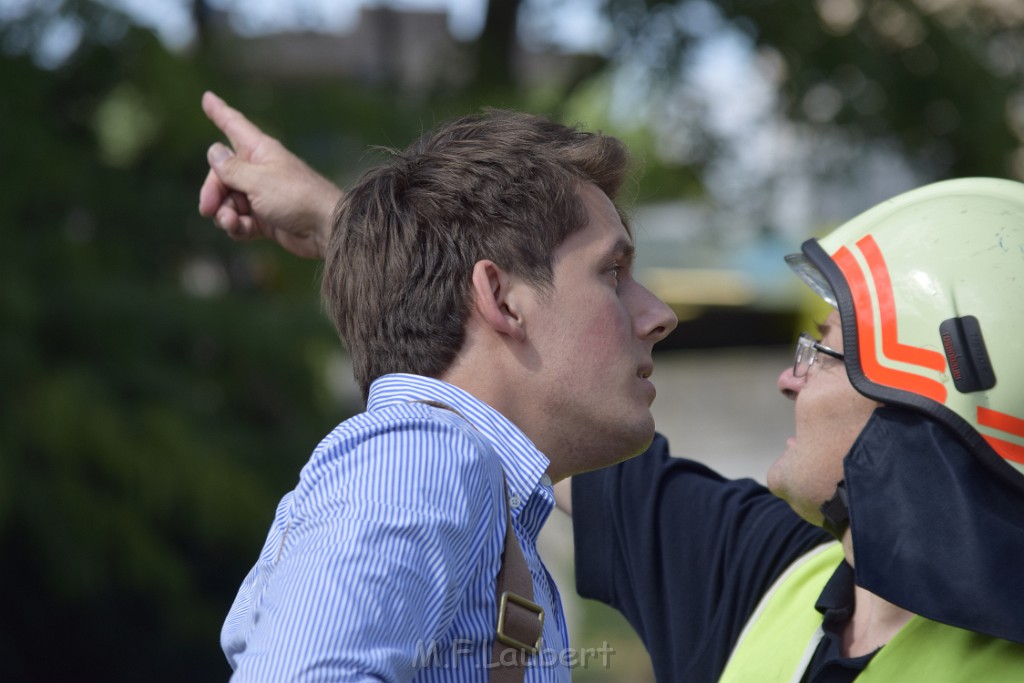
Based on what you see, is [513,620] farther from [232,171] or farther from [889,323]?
[232,171]

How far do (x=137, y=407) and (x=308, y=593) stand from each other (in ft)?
14.9

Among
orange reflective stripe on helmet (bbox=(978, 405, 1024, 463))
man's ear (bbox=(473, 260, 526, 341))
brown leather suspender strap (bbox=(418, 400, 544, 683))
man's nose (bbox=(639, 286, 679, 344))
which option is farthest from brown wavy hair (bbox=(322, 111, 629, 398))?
orange reflective stripe on helmet (bbox=(978, 405, 1024, 463))

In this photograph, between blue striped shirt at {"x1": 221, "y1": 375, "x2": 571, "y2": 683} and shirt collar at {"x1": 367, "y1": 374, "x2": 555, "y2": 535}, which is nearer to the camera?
blue striped shirt at {"x1": 221, "y1": 375, "x2": 571, "y2": 683}

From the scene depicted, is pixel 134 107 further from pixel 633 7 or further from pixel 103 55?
pixel 633 7

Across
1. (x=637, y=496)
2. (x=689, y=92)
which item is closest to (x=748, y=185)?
(x=689, y=92)

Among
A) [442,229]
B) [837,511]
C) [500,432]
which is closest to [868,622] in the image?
[837,511]

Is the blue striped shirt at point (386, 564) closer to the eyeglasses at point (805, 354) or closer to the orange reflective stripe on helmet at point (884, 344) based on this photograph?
the orange reflective stripe on helmet at point (884, 344)

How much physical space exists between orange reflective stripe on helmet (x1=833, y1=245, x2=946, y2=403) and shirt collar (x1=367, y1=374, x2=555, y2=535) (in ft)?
2.27

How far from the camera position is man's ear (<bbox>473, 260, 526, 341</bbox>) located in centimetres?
179

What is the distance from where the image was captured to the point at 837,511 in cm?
224

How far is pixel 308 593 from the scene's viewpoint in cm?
126

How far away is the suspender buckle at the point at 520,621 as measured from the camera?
1.51 meters

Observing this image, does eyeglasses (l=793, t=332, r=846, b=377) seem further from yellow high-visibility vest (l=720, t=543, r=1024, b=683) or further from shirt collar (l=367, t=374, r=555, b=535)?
shirt collar (l=367, t=374, r=555, b=535)

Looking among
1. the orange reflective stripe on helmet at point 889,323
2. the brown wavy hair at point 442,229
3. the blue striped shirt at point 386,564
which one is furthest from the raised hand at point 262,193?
the orange reflective stripe on helmet at point 889,323
